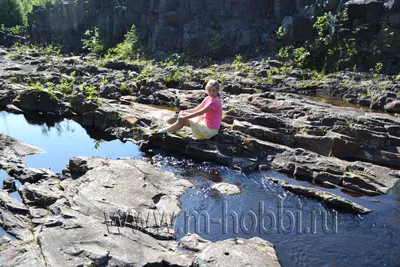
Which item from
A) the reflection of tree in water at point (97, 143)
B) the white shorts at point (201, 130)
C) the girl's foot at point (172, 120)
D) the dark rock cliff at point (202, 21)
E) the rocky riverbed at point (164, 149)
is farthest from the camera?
the dark rock cliff at point (202, 21)

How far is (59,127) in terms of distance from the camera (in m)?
13.8

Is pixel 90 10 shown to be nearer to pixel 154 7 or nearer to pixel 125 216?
pixel 154 7

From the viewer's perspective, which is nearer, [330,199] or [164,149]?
[330,199]

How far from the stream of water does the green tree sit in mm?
30991

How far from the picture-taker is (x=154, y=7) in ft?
102

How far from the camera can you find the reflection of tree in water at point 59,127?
1323cm

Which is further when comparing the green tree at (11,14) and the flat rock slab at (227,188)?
the green tree at (11,14)

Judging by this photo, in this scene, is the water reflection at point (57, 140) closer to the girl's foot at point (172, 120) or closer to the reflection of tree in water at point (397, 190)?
the girl's foot at point (172, 120)

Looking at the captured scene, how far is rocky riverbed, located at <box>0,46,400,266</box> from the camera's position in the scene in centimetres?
581

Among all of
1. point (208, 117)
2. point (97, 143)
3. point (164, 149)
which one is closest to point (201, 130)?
point (208, 117)

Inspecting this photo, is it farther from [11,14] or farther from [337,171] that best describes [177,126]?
[11,14]

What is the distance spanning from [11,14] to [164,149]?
32194mm

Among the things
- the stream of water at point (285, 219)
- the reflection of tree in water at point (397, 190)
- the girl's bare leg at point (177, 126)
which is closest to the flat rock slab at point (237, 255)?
the stream of water at point (285, 219)

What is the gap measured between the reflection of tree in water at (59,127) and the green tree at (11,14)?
27.0 meters
